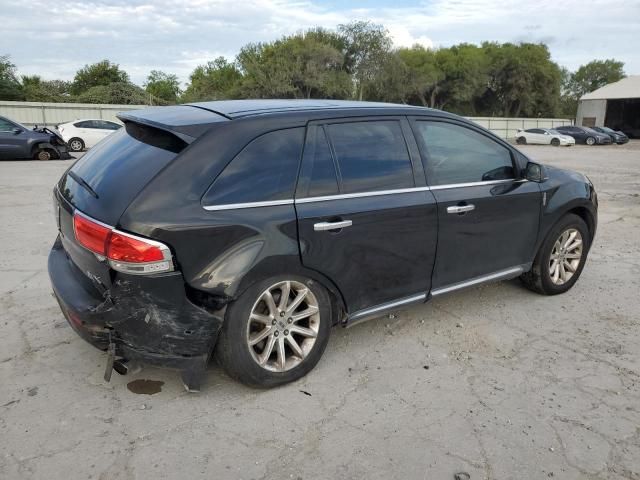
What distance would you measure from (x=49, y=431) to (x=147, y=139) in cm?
171

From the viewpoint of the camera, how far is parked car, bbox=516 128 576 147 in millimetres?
35312

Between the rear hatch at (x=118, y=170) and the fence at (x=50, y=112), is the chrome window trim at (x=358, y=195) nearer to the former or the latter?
the rear hatch at (x=118, y=170)

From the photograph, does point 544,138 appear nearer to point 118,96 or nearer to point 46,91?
point 118,96

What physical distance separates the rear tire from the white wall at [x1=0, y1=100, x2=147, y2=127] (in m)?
8.46

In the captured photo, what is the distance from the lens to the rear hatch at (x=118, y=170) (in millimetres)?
2836

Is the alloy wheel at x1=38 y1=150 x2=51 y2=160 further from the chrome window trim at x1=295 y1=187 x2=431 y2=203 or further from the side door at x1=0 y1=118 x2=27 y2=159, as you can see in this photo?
the chrome window trim at x1=295 y1=187 x2=431 y2=203

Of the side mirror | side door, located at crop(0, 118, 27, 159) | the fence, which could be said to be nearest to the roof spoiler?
the side mirror

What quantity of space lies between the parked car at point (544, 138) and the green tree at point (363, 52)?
825 inches

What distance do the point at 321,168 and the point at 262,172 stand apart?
394mm

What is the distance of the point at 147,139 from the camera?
3141 millimetres

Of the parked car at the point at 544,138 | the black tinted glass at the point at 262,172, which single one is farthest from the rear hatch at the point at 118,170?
the parked car at the point at 544,138

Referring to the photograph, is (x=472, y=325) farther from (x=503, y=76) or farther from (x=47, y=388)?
(x=503, y=76)

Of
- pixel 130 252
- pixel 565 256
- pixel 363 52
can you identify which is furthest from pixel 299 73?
pixel 130 252

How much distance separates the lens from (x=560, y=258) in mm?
4734
